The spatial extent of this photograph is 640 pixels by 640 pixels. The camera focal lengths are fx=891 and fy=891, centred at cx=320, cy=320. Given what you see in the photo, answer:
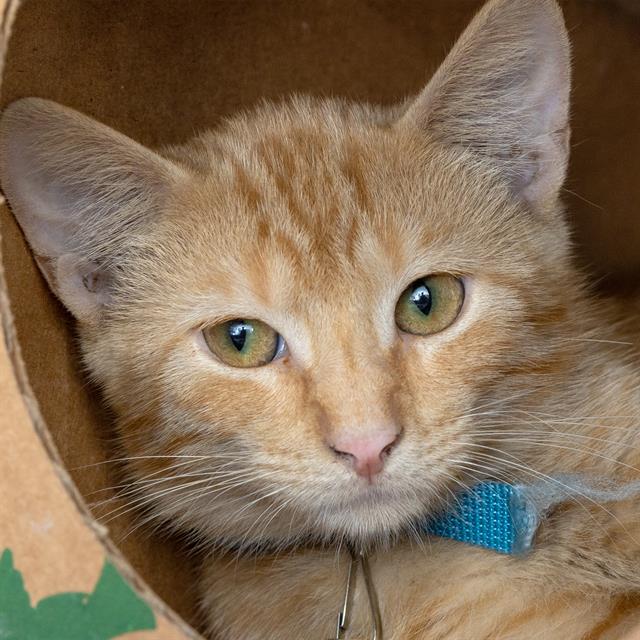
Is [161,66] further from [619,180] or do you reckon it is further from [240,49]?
[619,180]

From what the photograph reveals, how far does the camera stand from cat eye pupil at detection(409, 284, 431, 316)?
160cm

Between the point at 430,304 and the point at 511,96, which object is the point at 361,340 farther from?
the point at 511,96

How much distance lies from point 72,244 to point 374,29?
52.2 inches

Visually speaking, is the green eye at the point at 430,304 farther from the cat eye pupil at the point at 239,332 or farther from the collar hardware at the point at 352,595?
the collar hardware at the point at 352,595

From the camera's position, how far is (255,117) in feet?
6.56

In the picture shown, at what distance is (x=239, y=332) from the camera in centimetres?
158

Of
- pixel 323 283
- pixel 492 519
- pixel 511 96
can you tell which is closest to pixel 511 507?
pixel 492 519

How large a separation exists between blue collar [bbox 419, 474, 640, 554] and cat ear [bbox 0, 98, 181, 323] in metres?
0.80

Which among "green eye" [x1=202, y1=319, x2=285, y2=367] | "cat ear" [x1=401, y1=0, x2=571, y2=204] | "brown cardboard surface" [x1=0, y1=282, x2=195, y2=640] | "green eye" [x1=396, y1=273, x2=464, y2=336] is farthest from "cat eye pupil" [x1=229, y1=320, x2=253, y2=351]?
"cat ear" [x1=401, y1=0, x2=571, y2=204]

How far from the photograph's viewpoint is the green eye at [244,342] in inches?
61.4

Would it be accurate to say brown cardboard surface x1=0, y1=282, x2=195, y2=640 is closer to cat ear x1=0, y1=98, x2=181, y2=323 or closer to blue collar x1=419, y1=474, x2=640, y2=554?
cat ear x1=0, y1=98, x2=181, y2=323

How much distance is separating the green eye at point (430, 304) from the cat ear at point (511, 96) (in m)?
0.32

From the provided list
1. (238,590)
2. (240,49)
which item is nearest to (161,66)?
(240,49)

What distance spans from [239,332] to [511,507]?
0.59 metres
